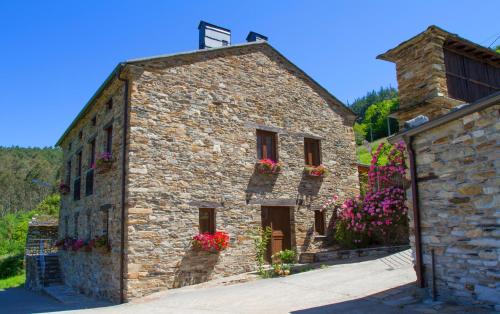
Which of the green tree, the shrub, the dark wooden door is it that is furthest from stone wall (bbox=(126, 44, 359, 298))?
the green tree

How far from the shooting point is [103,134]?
12.2 m

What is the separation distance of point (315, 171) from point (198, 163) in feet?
13.7

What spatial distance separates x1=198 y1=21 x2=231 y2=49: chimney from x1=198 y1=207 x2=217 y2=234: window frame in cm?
575

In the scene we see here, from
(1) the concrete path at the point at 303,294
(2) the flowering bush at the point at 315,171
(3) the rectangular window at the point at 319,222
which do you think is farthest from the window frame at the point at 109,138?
(3) the rectangular window at the point at 319,222

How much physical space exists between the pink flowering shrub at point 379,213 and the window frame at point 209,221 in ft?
14.4

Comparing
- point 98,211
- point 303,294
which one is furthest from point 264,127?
point 303,294

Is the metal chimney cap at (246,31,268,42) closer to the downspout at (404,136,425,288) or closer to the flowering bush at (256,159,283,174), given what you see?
the flowering bush at (256,159,283,174)

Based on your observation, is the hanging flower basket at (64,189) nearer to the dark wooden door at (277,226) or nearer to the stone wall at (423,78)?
the dark wooden door at (277,226)

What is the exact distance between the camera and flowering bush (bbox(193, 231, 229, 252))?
10.4 m

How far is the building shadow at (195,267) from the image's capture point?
10.2 metres

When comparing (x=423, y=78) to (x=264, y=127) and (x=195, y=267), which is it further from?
(x=195, y=267)

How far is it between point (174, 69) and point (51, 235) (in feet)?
51.6

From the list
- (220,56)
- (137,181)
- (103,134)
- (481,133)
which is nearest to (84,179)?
(103,134)

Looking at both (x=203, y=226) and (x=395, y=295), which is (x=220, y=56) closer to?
(x=203, y=226)
